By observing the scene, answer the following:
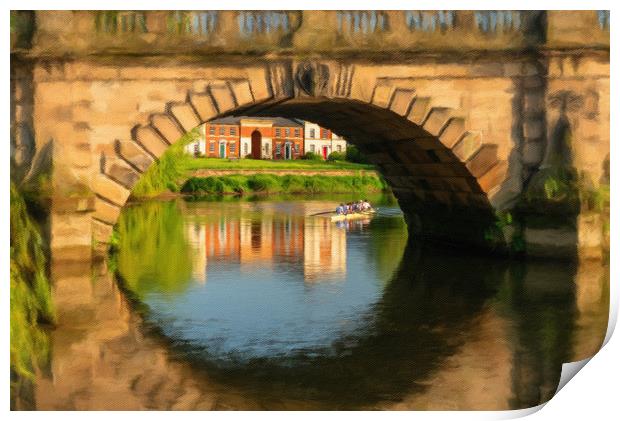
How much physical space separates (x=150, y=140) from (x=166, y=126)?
0.92ft

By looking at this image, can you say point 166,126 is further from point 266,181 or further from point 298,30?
point 266,181

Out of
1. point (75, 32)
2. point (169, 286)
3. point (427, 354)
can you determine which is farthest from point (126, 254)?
point (427, 354)

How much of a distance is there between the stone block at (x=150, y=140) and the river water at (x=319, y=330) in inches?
70.3

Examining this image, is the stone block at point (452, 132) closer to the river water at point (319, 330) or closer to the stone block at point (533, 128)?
the stone block at point (533, 128)

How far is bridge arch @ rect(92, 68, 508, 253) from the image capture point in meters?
12.3

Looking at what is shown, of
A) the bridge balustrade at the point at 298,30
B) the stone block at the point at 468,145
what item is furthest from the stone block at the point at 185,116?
the stone block at the point at 468,145

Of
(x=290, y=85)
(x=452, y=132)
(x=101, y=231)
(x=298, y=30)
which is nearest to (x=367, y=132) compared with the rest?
(x=452, y=132)

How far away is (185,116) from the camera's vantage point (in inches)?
489

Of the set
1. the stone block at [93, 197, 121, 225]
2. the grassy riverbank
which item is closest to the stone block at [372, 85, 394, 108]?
the stone block at [93, 197, 121, 225]

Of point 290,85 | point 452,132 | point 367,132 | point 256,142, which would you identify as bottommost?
point 452,132

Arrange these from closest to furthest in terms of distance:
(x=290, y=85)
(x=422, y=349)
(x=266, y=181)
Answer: (x=422, y=349) < (x=290, y=85) < (x=266, y=181)

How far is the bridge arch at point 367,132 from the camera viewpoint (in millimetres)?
12336

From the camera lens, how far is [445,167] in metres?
15.1

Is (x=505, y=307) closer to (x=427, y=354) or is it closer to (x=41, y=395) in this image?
(x=427, y=354)
